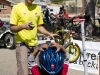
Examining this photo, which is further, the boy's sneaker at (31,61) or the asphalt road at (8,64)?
the asphalt road at (8,64)

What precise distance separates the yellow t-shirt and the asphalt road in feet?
12.1

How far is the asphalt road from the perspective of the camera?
756 centimetres

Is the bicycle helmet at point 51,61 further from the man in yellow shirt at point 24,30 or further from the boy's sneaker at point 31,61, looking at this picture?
the man in yellow shirt at point 24,30

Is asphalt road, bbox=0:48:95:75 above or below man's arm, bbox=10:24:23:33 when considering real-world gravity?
below

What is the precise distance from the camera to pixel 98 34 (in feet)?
54.9

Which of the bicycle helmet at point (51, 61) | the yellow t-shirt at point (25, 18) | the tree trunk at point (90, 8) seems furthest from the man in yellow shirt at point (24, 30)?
the tree trunk at point (90, 8)

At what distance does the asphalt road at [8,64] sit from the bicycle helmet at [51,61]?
4.29 metres

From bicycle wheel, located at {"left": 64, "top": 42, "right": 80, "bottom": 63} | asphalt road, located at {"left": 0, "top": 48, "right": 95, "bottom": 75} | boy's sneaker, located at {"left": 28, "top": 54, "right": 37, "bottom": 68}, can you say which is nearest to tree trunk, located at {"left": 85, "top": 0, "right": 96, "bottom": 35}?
asphalt road, located at {"left": 0, "top": 48, "right": 95, "bottom": 75}

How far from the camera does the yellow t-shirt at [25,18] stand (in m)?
3.87

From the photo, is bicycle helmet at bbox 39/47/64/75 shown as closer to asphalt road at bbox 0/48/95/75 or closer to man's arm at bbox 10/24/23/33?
man's arm at bbox 10/24/23/33

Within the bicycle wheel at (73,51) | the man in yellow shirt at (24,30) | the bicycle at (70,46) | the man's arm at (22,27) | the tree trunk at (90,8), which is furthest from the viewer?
the tree trunk at (90,8)

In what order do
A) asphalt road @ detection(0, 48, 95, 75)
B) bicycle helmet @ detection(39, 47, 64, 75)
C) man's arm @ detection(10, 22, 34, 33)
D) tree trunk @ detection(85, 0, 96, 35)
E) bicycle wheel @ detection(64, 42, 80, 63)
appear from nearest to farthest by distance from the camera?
bicycle helmet @ detection(39, 47, 64, 75), man's arm @ detection(10, 22, 34, 33), asphalt road @ detection(0, 48, 95, 75), bicycle wheel @ detection(64, 42, 80, 63), tree trunk @ detection(85, 0, 96, 35)

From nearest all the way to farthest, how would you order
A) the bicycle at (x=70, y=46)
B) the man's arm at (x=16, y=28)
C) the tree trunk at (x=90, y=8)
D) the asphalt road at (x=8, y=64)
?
the man's arm at (x=16, y=28), the asphalt road at (x=8, y=64), the bicycle at (x=70, y=46), the tree trunk at (x=90, y=8)

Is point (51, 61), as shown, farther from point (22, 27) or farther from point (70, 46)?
point (70, 46)
